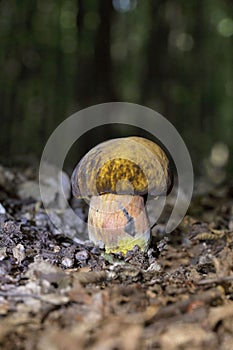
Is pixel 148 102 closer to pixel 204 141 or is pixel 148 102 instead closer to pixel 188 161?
pixel 204 141

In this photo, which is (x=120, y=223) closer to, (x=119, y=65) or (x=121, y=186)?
(x=121, y=186)

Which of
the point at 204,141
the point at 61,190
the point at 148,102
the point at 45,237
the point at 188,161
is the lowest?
the point at 45,237

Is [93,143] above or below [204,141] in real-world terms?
below

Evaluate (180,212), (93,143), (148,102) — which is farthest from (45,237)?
(148,102)

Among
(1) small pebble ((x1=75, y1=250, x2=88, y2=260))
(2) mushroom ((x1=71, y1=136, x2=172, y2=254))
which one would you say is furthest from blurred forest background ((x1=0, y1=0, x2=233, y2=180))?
(1) small pebble ((x1=75, y1=250, x2=88, y2=260))

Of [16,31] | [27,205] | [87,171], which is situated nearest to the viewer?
[87,171]

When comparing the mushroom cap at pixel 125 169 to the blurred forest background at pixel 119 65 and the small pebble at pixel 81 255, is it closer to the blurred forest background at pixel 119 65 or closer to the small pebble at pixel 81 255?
the small pebble at pixel 81 255

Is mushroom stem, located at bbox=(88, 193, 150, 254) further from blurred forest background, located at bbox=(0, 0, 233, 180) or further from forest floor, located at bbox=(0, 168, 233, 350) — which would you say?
blurred forest background, located at bbox=(0, 0, 233, 180)
